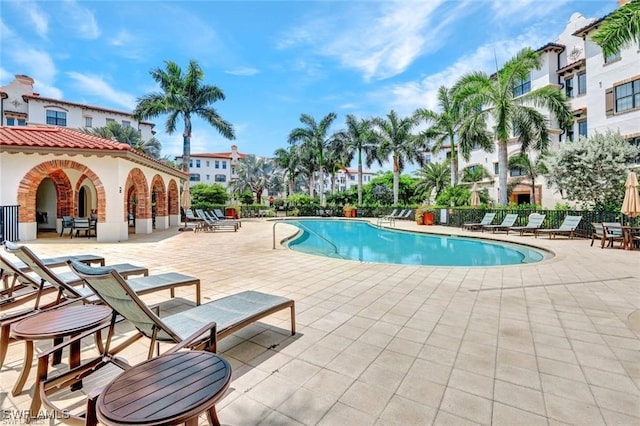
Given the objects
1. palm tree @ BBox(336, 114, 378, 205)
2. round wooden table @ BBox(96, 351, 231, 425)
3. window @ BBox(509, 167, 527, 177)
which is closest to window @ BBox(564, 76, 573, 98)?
window @ BBox(509, 167, 527, 177)

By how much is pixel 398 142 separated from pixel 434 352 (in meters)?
26.3

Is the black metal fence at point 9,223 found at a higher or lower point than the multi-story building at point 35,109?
lower

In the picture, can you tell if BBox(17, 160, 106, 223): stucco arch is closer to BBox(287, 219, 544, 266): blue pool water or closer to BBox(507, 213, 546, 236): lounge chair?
BBox(287, 219, 544, 266): blue pool water

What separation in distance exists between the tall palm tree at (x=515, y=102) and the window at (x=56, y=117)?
4375cm

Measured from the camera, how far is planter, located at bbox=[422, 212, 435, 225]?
20688mm

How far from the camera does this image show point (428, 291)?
5.34 metres

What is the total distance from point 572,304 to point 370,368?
12.8ft

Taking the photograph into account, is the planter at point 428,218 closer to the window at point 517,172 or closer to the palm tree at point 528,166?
the palm tree at point 528,166

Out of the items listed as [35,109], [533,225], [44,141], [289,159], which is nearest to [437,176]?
[533,225]

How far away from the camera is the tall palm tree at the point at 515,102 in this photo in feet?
52.0

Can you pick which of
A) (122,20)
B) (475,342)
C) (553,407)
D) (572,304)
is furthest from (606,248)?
(122,20)

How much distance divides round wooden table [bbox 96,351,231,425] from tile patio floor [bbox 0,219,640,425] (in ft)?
2.19

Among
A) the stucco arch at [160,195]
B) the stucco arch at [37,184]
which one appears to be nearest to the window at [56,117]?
the stucco arch at [160,195]

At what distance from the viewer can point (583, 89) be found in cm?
2164
